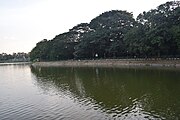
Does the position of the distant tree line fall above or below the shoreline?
above

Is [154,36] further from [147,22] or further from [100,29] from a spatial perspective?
[100,29]

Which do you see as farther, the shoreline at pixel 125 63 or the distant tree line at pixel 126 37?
the distant tree line at pixel 126 37

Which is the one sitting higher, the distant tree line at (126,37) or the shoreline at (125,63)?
the distant tree line at (126,37)

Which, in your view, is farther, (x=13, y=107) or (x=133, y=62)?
(x=133, y=62)

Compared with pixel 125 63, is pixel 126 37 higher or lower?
higher

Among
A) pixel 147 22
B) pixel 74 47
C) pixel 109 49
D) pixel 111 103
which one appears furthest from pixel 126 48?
pixel 111 103

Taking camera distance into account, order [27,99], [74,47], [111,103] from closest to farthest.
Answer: [111,103] < [27,99] < [74,47]

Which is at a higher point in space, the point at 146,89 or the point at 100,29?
the point at 100,29

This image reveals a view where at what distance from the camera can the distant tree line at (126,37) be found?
55344 mm

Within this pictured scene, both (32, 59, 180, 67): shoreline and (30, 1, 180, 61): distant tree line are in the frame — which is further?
(30, 1, 180, 61): distant tree line

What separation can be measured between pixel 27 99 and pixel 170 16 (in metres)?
39.5

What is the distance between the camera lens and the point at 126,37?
6500 cm

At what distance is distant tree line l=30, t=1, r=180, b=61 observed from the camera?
182ft

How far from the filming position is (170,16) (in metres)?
56.7
